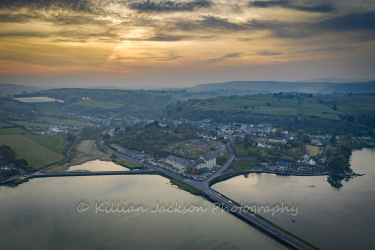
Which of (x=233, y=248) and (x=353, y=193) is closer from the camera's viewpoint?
(x=233, y=248)

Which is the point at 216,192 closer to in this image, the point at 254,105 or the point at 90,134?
the point at 90,134

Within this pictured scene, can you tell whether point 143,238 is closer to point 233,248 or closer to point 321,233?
point 233,248

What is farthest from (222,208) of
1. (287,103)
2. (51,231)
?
(287,103)

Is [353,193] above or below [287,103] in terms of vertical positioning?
below

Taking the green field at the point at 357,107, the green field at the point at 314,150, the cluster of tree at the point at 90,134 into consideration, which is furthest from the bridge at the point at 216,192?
the green field at the point at 357,107

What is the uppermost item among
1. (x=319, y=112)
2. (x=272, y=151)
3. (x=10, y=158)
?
(x=319, y=112)

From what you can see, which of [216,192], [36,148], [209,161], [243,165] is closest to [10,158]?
[36,148]

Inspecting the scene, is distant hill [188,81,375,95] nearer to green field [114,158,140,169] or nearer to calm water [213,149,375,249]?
green field [114,158,140,169]
